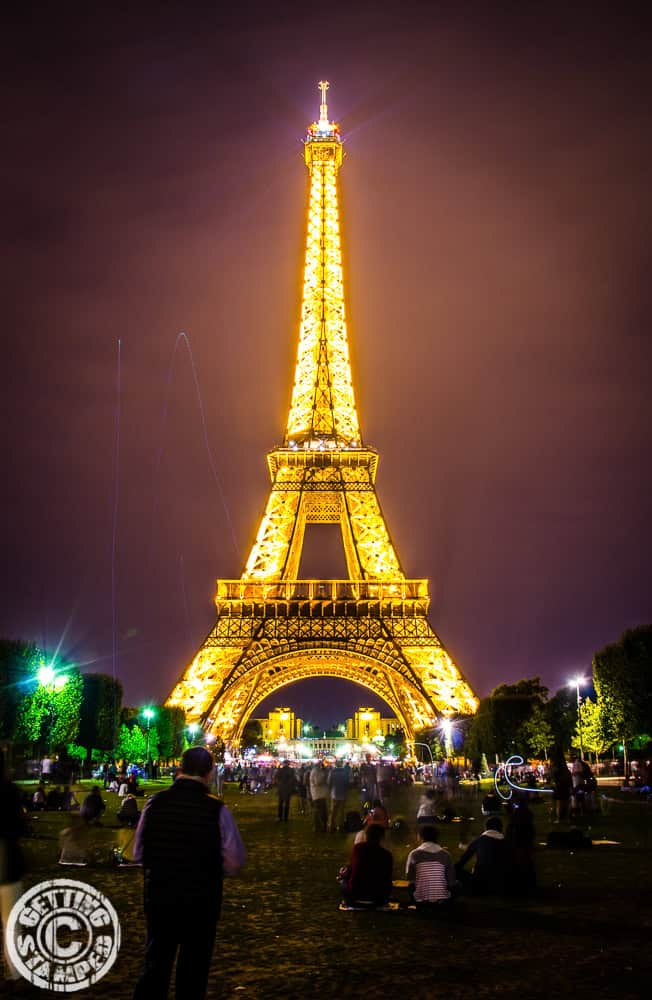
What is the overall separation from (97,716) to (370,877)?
163ft

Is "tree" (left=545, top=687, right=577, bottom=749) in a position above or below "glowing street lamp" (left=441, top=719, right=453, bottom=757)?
above

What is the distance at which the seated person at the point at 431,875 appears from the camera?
35.6ft

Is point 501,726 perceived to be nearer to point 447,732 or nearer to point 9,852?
point 447,732

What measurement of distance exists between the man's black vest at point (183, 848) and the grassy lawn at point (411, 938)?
0.56 feet

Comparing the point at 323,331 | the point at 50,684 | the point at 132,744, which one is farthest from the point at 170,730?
the point at 323,331

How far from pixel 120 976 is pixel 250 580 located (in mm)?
51281

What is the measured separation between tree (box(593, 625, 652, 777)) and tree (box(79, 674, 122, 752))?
31.1 metres

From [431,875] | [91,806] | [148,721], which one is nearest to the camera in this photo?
[431,875]

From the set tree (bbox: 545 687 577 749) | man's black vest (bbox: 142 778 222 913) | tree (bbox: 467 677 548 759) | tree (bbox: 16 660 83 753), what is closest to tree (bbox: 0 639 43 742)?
tree (bbox: 16 660 83 753)

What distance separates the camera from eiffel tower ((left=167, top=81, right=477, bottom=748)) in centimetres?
5516

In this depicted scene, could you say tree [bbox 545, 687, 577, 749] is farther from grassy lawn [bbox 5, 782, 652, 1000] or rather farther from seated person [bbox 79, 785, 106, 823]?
grassy lawn [bbox 5, 782, 652, 1000]

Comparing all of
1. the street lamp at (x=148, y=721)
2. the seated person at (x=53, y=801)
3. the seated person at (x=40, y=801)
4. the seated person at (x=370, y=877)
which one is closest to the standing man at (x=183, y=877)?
the seated person at (x=370, y=877)

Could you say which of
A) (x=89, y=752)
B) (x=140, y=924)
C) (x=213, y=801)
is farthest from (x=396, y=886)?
(x=89, y=752)

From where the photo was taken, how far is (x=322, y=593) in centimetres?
5988
